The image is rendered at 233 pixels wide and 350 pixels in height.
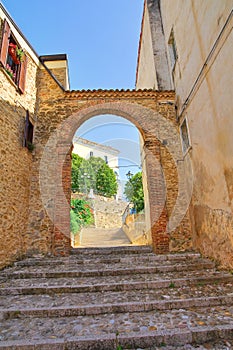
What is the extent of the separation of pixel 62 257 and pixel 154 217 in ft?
9.88

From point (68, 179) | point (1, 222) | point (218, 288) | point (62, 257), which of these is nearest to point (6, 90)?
point (68, 179)

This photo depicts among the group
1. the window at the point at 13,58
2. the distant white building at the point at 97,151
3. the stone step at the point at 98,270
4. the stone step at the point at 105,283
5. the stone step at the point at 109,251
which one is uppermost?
the distant white building at the point at 97,151

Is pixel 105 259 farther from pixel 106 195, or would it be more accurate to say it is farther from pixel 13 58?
pixel 106 195

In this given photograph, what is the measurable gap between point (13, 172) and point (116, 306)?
4.30 m

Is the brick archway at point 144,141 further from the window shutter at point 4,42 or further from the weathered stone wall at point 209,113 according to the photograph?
the window shutter at point 4,42

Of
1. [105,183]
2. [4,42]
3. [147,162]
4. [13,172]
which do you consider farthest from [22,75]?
[105,183]

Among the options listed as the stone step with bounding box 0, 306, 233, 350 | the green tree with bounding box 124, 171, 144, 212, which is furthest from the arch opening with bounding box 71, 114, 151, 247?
the stone step with bounding box 0, 306, 233, 350

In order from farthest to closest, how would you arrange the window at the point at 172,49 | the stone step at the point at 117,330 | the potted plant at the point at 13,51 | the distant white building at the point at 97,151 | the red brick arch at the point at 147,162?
the distant white building at the point at 97,151
the window at the point at 172,49
the red brick arch at the point at 147,162
the potted plant at the point at 13,51
the stone step at the point at 117,330

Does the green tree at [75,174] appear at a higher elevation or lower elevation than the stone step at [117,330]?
higher

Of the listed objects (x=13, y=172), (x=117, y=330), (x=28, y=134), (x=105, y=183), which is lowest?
(x=117, y=330)

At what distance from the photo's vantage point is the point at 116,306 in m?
3.16

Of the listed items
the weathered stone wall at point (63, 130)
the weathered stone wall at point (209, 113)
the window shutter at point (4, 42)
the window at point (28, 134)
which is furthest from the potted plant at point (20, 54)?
the weathered stone wall at point (209, 113)

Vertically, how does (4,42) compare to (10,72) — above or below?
above

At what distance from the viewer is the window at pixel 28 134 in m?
6.28
